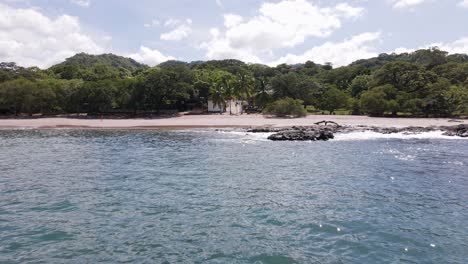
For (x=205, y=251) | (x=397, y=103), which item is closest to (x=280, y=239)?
(x=205, y=251)

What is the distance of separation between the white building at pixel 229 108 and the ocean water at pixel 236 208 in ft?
162

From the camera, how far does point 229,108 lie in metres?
83.4

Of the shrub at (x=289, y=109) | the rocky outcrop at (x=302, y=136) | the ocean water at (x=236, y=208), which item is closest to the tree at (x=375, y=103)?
the shrub at (x=289, y=109)

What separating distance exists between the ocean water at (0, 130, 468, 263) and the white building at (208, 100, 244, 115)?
49451 millimetres

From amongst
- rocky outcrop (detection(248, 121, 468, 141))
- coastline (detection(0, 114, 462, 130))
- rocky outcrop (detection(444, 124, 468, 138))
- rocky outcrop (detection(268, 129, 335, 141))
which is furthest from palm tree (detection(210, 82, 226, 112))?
rocky outcrop (detection(444, 124, 468, 138))

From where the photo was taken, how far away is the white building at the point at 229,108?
79125 millimetres

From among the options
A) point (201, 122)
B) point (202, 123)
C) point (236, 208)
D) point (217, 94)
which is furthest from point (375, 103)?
point (236, 208)

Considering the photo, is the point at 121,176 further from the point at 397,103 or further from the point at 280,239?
the point at 397,103

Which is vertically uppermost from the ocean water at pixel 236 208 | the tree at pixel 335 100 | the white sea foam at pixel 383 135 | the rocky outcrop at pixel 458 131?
the tree at pixel 335 100

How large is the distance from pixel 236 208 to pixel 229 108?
6856 centimetres

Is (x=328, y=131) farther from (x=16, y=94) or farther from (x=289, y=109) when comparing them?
(x=16, y=94)

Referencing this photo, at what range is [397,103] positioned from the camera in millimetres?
65875

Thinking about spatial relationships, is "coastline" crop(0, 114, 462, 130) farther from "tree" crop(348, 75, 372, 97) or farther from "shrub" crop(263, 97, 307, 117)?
"tree" crop(348, 75, 372, 97)

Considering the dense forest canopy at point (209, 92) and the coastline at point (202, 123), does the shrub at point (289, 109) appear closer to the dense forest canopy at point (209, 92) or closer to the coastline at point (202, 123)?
the coastline at point (202, 123)
